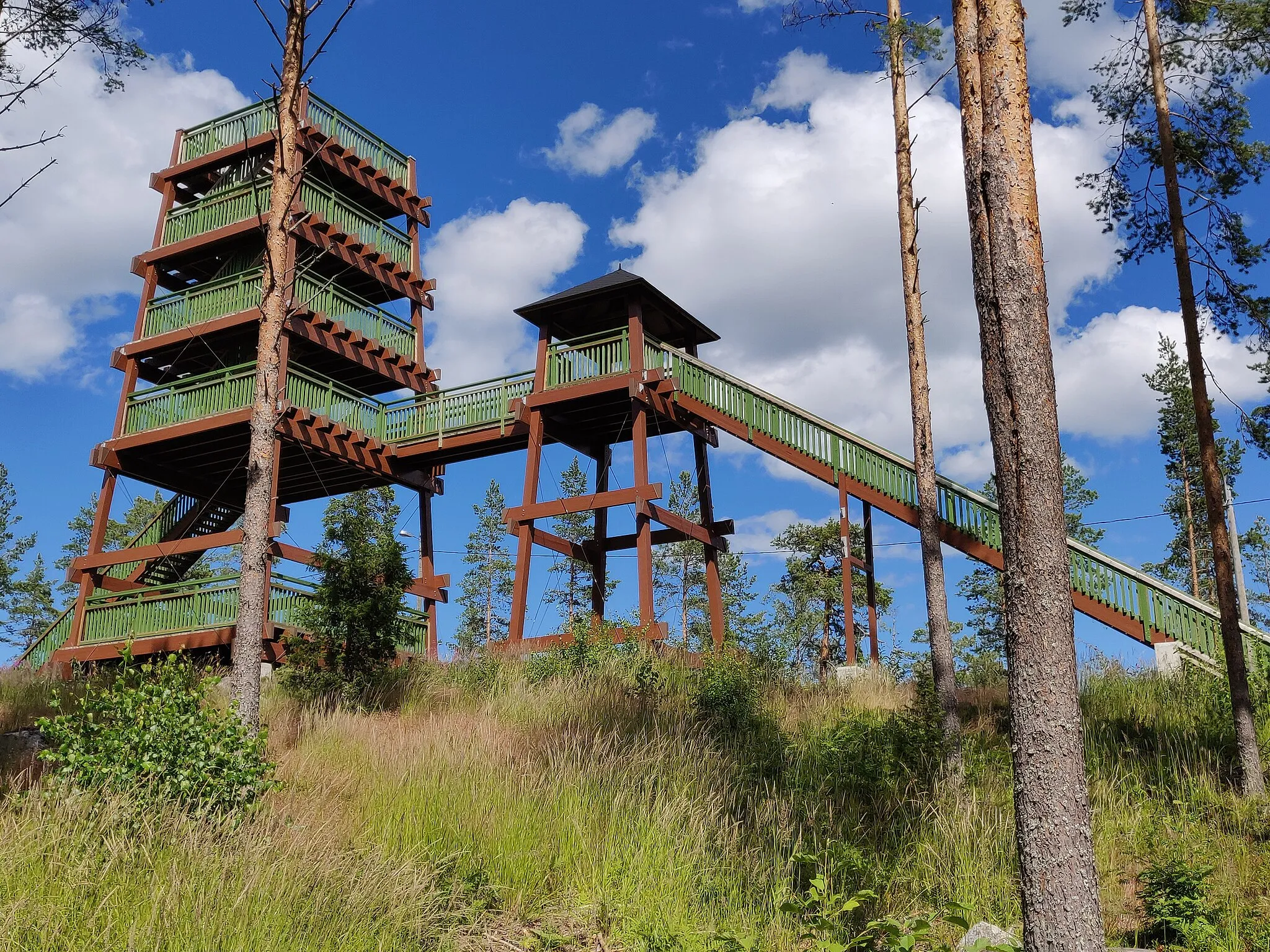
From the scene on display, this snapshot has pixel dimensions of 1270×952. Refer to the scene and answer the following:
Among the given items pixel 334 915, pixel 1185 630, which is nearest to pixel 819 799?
pixel 334 915

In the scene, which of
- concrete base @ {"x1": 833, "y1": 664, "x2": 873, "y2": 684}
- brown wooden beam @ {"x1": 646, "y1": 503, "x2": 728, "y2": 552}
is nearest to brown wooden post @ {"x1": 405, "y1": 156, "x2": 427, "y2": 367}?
brown wooden beam @ {"x1": 646, "y1": 503, "x2": 728, "y2": 552}

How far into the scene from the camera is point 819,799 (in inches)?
387

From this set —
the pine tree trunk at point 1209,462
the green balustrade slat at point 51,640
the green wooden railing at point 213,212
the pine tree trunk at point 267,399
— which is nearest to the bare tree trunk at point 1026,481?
the pine tree trunk at point 1209,462

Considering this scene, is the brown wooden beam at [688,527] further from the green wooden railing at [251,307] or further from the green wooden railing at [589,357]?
the green wooden railing at [251,307]

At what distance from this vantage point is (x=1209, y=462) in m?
12.4

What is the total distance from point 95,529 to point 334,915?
63.9ft

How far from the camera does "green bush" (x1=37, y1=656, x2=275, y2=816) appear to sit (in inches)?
317

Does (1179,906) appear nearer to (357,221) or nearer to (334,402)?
(334,402)

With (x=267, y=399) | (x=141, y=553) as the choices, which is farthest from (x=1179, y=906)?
(x=141, y=553)

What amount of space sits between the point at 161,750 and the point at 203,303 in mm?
16817

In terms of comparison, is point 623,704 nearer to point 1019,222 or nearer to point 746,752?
point 746,752

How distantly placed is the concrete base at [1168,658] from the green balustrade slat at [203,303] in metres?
18.4

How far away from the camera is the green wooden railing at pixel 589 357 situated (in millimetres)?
19891

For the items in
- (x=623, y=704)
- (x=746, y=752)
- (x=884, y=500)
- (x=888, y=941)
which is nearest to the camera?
(x=888, y=941)
